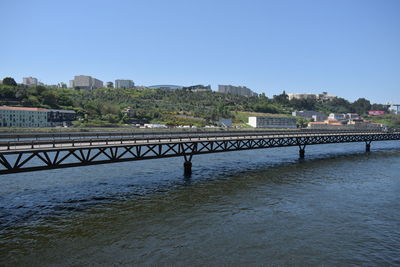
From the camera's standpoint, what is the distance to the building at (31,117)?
12299 centimetres

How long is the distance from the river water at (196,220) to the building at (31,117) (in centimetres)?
10001

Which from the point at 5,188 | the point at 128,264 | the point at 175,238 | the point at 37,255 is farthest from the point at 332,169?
the point at 5,188

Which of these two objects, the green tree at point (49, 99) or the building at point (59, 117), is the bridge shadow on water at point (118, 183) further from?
the green tree at point (49, 99)

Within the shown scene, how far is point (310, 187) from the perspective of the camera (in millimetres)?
38219

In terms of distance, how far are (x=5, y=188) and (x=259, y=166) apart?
42337mm

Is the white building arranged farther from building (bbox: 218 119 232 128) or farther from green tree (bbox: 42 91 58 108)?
building (bbox: 218 119 232 128)

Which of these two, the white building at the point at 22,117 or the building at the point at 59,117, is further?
the building at the point at 59,117

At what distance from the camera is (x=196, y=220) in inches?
993

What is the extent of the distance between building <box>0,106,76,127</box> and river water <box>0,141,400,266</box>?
100 metres

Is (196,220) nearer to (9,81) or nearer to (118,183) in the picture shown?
(118,183)

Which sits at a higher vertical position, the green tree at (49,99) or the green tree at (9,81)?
the green tree at (9,81)

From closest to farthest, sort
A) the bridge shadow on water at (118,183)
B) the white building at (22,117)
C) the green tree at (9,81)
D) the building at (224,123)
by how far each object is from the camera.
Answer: the bridge shadow on water at (118,183), the white building at (22,117), the green tree at (9,81), the building at (224,123)

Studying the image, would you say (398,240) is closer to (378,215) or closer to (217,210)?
(378,215)

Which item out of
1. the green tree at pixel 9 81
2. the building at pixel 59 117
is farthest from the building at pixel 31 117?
the green tree at pixel 9 81
